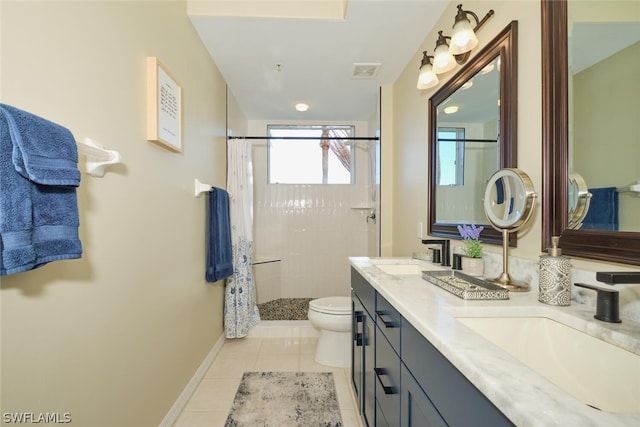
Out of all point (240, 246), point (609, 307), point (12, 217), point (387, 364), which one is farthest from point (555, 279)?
point (240, 246)

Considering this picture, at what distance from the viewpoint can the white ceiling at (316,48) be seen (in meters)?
1.75

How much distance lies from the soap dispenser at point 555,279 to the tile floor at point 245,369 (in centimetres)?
129

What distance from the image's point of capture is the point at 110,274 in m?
1.08

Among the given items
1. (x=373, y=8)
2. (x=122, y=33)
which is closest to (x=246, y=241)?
(x=122, y=33)

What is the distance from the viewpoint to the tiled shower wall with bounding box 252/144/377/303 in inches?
150

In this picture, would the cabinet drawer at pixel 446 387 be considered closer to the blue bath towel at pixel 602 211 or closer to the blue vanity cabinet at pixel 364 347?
the blue vanity cabinet at pixel 364 347

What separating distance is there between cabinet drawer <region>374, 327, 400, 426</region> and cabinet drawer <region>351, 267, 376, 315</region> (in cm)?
13

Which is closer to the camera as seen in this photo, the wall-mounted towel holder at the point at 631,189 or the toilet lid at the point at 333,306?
the wall-mounted towel holder at the point at 631,189

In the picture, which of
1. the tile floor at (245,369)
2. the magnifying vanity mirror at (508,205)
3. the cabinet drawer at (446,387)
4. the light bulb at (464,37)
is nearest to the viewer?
the cabinet drawer at (446,387)

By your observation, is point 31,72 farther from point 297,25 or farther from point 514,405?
point 297,25

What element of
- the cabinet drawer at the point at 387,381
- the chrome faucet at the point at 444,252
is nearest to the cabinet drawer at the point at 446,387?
the cabinet drawer at the point at 387,381

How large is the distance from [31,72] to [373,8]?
1603 millimetres

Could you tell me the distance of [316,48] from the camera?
208 centimetres

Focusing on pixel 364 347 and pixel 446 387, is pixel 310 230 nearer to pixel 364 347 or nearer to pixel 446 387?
pixel 364 347
